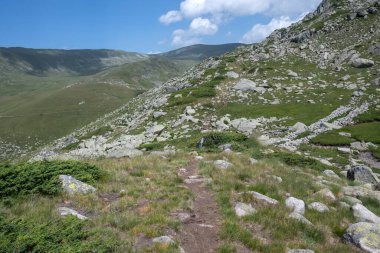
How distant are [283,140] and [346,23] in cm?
5707

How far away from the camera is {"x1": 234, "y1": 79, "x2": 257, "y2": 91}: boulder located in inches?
2270

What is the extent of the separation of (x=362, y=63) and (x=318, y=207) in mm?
53730

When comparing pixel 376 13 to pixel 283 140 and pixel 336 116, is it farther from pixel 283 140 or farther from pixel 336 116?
pixel 283 140

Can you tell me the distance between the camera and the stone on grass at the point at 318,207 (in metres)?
13.0

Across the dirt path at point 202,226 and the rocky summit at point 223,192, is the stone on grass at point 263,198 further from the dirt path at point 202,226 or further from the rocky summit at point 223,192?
the dirt path at point 202,226

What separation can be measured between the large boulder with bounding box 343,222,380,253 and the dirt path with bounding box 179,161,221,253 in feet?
14.3

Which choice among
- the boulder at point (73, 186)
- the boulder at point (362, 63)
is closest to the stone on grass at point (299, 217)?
the boulder at point (73, 186)

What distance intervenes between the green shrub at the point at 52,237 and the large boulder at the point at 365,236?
7423 mm

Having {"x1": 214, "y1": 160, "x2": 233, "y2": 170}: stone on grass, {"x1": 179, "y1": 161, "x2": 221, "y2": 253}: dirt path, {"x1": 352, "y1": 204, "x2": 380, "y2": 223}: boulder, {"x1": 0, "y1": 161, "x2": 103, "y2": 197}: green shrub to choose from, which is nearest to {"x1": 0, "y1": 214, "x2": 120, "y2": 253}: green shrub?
{"x1": 179, "y1": 161, "x2": 221, "y2": 253}: dirt path

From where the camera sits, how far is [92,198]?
12.5m

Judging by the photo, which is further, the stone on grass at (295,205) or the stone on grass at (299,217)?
the stone on grass at (295,205)

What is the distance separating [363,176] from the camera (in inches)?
840

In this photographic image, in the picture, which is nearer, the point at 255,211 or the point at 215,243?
the point at 215,243

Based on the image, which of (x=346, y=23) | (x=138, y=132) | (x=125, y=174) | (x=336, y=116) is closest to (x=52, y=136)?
(x=138, y=132)
